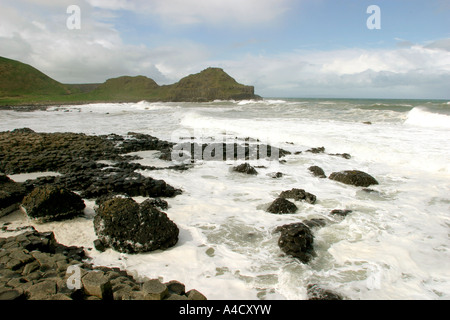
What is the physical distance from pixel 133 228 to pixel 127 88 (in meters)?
136

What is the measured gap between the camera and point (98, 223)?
4477mm

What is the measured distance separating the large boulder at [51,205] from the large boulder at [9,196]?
0.39m

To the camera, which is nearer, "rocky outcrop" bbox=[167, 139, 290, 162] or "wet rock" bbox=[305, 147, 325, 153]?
"rocky outcrop" bbox=[167, 139, 290, 162]

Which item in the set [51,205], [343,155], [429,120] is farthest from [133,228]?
[429,120]

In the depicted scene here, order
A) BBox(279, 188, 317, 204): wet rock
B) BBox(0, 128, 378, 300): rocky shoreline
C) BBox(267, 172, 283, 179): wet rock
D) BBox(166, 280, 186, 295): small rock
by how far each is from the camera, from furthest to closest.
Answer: BBox(267, 172, 283, 179): wet rock → BBox(279, 188, 317, 204): wet rock → BBox(166, 280, 186, 295): small rock → BBox(0, 128, 378, 300): rocky shoreline

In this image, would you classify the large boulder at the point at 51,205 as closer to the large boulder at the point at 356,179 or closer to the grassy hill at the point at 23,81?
the large boulder at the point at 356,179

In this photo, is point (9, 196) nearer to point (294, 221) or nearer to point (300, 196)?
point (294, 221)

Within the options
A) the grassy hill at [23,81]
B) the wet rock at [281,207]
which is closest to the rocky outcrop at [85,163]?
the wet rock at [281,207]

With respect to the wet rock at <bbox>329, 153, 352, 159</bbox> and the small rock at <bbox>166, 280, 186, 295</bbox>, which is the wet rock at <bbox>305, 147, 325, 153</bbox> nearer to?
the wet rock at <bbox>329, 153, 352, 159</bbox>

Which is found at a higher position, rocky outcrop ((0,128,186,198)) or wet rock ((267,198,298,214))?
rocky outcrop ((0,128,186,198))

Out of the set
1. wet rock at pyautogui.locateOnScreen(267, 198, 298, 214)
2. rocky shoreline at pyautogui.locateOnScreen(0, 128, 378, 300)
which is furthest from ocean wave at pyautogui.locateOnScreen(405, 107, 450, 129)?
wet rock at pyautogui.locateOnScreen(267, 198, 298, 214)

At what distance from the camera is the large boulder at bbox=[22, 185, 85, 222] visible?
5.06 m

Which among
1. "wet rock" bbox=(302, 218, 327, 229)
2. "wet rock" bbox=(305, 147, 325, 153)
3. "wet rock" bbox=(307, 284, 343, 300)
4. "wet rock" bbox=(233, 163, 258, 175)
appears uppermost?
"wet rock" bbox=(305, 147, 325, 153)

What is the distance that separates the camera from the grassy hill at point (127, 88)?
9062 centimetres
